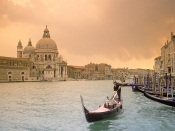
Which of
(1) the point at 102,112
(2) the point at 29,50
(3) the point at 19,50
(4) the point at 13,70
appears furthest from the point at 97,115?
(3) the point at 19,50

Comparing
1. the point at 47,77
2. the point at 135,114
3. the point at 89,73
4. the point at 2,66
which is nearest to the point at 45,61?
the point at 47,77

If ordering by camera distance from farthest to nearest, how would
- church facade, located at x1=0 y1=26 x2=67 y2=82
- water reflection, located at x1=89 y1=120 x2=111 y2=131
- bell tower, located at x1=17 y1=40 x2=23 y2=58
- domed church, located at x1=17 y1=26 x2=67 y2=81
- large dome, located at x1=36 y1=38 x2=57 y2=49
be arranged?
bell tower, located at x1=17 y1=40 x2=23 y2=58 → large dome, located at x1=36 y1=38 x2=57 y2=49 → domed church, located at x1=17 y1=26 x2=67 y2=81 → church facade, located at x1=0 y1=26 x2=67 y2=82 → water reflection, located at x1=89 y1=120 x2=111 y2=131

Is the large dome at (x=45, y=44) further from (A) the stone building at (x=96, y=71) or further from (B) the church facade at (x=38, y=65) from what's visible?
(A) the stone building at (x=96, y=71)

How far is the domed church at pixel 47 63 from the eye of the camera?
252ft

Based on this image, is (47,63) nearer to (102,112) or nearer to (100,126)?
(102,112)

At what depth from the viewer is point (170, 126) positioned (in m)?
10.5

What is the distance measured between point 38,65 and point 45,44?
6.91 metres

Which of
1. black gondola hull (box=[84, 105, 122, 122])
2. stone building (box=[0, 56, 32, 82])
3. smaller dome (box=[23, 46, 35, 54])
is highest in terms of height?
smaller dome (box=[23, 46, 35, 54])

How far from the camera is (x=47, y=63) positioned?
79125mm

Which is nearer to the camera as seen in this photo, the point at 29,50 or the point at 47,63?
the point at 47,63

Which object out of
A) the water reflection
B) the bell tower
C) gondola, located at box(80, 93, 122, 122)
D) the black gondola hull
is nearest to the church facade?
the bell tower

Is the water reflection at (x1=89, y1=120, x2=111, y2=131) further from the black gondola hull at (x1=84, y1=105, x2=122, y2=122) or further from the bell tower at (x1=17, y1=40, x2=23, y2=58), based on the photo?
the bell tower at (x1=17, y1=40, x2=23, y2=58)

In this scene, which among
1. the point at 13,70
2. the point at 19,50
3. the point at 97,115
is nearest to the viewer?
the point at 97,115

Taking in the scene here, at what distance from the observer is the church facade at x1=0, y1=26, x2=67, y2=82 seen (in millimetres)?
66375
